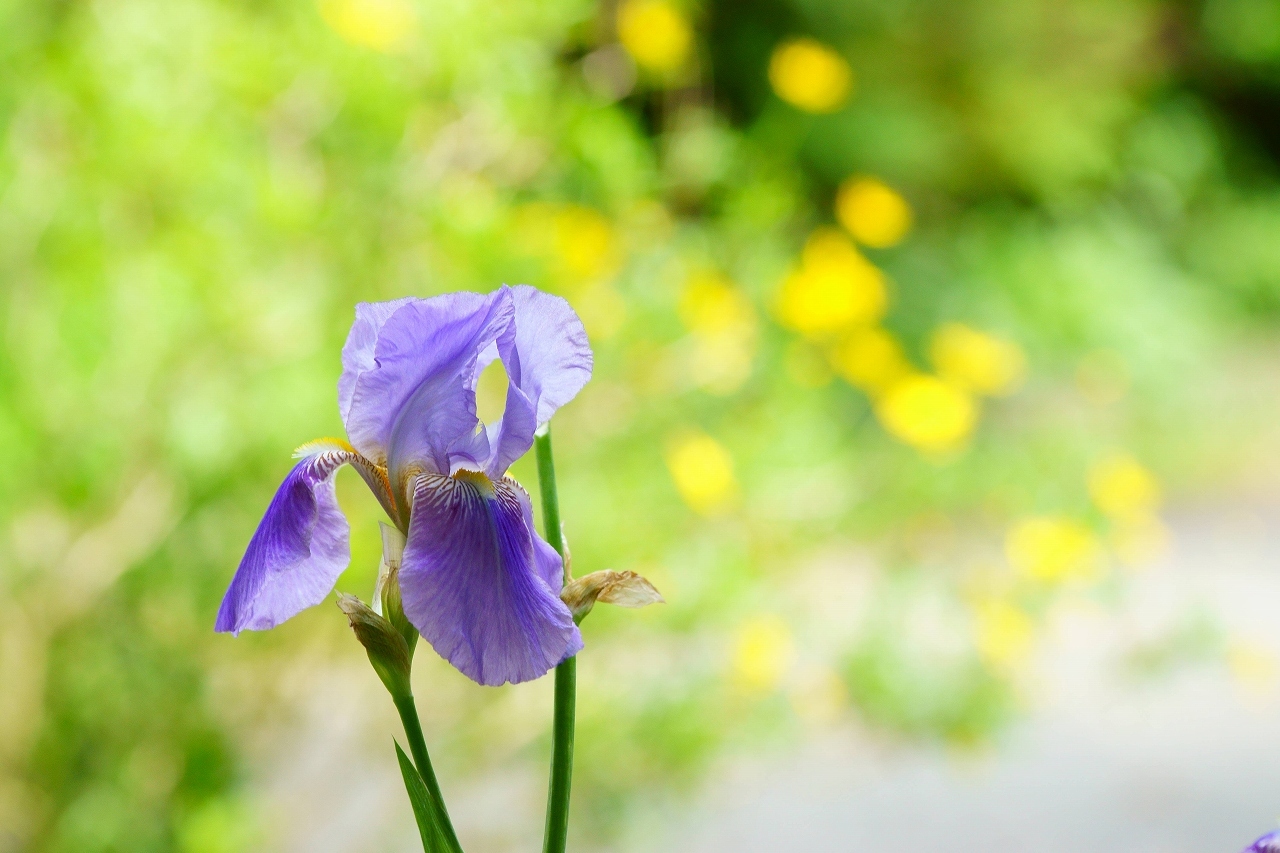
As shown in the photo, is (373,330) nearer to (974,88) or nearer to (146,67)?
(146,67)

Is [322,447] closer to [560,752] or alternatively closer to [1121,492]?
[560,752]

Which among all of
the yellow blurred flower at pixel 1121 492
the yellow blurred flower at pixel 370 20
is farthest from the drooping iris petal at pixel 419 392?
the yellow blurred flower at pixel 1121 492

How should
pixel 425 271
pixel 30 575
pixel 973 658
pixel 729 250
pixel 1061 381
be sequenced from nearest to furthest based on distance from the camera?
pixel 30 575, pixel 425 271, pixel 973 658, pixel 729 250, pixel 1061 381

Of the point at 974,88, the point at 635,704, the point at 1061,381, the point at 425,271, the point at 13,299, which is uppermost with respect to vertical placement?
the point at 974,88

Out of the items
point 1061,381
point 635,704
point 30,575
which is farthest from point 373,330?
point 1061,381

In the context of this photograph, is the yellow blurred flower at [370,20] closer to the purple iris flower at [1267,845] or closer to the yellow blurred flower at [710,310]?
the yellow blurred flower at [710,310]

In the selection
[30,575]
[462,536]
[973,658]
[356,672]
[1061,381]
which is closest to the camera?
[462,536]
